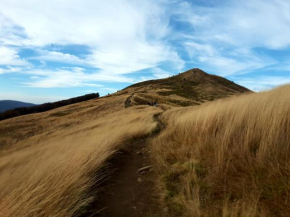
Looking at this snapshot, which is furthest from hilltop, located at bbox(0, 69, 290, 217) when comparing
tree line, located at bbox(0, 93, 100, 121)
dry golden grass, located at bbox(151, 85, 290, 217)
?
tree line, located at bbox(0, 93, 100, 121)

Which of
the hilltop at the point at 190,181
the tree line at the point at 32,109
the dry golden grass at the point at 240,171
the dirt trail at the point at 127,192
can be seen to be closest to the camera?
the dry golden grass at the point at 240,171

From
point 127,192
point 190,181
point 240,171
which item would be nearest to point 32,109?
point 127,192

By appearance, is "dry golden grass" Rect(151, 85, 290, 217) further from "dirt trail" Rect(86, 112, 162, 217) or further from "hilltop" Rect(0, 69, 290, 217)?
"dirt trail" Rect(86, 112, 162, 217)

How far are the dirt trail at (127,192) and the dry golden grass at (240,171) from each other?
299 millimetres

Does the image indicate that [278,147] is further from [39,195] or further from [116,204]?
[39,195]

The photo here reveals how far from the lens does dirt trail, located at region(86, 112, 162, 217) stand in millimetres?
3269

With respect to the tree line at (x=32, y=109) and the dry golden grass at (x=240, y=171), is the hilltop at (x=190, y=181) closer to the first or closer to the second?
the dry golden grass at (x=240, y=171)

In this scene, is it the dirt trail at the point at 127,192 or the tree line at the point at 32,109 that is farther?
the tree line at the point at 32,109

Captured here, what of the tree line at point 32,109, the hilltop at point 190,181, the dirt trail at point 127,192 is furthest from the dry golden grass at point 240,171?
the tree line at point 32,109

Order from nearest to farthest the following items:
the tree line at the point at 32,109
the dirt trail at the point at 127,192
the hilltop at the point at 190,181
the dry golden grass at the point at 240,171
→ the dry golden grass at the point at 240,171 → the hilltop at the point at 190,181 → the dirt trail at the point at 127,192 → the tree line at the point at 32,109

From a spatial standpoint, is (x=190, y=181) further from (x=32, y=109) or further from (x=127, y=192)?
(x=32, y=109)

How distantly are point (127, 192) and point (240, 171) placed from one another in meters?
2.13

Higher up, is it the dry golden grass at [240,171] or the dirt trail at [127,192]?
the dry golden grass at [240,171]

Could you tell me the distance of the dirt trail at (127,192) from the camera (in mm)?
3269
